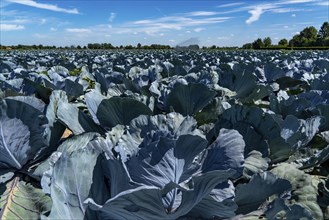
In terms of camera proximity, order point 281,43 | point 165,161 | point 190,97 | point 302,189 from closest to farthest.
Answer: point 165,161 → point 302,189 → point 190,97 → point 281,43

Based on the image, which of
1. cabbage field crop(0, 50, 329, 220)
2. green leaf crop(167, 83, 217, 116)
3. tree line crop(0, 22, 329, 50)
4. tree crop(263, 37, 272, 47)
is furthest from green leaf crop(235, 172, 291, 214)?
tree crop(263, 37, 272, 47)

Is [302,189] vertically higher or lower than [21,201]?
higher

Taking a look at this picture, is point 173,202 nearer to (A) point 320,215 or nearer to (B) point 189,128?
(B) point 189,128

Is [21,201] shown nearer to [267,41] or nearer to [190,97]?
[190,97]

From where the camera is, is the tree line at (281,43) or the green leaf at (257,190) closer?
the green leaf at (257,190)

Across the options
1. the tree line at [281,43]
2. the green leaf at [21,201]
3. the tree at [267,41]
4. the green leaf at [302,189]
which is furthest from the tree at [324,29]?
the green leaf at [21,201]

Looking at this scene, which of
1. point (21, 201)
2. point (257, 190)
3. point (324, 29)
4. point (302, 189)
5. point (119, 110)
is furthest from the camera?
point (324, 29)

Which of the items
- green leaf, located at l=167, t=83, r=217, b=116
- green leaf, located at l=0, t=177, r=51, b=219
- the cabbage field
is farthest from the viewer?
green leaf, located at l=167, t=83, r=217, b=116

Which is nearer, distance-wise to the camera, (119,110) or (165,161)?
(165,161)

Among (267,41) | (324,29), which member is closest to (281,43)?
(267,41)

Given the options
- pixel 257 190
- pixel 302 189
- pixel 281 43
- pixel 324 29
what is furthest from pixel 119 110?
pixel 324 29

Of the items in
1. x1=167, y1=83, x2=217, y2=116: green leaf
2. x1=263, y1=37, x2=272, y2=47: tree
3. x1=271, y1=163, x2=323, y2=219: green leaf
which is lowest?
x1=263, y1=37, x2=272, y2=47: tree

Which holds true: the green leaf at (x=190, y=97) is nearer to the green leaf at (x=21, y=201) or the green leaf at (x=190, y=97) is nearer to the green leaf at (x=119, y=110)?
the green leaf at (x=119, y=110)

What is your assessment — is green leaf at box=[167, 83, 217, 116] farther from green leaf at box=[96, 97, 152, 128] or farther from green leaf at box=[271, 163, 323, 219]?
green leaf at box=[271, 163, 323, 219]
